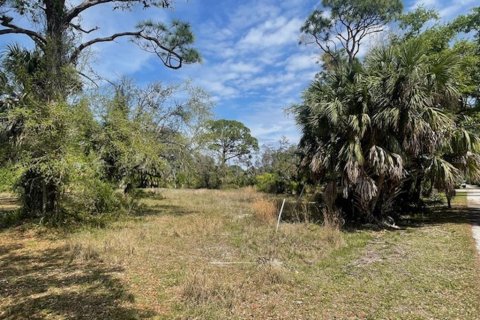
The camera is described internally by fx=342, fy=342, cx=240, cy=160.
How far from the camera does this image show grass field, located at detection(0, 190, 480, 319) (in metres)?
4.29

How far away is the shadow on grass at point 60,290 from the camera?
4.14m

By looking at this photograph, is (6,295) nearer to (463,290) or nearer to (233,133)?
(463,290)

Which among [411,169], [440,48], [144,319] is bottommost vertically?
[144,319]

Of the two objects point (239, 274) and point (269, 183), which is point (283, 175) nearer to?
point (269, 183)

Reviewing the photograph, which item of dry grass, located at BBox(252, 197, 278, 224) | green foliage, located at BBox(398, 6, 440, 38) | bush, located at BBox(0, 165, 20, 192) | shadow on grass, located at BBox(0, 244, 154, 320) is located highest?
green foliage, located at BBox(398, 6, 440, 38)

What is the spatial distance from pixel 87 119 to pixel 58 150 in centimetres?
138

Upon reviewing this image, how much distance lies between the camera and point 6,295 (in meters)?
4.67

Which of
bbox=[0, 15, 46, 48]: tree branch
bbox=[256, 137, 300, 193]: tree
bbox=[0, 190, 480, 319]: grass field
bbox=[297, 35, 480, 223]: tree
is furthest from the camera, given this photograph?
bbox=[256, 137, 300, 193]: tree

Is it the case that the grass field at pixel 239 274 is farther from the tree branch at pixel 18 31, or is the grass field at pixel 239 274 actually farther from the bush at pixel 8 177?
the tree branch at pixel 18 31

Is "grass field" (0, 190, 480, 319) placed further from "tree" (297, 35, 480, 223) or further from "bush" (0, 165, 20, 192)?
"tree" (297, 35, 480, 223)

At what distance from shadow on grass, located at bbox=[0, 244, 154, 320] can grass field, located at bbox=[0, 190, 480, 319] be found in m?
0.01

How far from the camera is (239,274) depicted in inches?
224

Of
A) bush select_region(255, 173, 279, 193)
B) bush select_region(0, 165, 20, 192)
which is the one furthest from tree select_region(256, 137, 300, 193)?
bush select_region(0, 165, 20, 192)

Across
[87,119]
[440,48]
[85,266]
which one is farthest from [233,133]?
[85,266]
